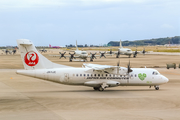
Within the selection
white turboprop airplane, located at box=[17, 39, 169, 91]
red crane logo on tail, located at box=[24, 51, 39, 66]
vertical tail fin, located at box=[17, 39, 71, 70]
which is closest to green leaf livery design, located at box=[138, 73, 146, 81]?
white turboprop airplane, located at box=[17, 39, 169, 91]

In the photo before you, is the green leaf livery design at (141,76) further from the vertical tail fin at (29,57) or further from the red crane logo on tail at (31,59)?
the red crane logo on tail at (31,59)

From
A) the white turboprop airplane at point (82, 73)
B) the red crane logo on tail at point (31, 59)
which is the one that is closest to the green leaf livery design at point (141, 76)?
the white turboprop airplane at point (82, 73)

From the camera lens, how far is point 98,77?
30125 mm

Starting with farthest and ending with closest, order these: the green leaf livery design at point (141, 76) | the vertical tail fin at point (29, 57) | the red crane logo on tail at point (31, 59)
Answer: the green leaf livery design at point (141, 76), the red crane logo on tail at point (31, 59), the vertical tail fin at point (29, 57)

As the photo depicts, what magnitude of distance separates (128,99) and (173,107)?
4645mm

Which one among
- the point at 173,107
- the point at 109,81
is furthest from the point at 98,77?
the point at 173,107

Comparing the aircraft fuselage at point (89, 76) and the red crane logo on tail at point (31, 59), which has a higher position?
the red crane logo on tail at point (31, 59)

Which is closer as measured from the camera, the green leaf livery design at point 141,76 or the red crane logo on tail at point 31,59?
the red crane logo on tail at point 31,59

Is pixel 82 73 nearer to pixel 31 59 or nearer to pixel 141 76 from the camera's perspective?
pixel 31 59

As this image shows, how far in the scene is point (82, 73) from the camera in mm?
29969

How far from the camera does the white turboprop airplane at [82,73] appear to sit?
2900 centimetres

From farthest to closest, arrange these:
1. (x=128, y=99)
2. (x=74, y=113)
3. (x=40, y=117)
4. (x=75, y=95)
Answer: (x=75, y=95), (x=128, y=99), (x=74, y=113), (x=40, y=117)

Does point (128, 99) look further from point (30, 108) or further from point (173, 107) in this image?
point (30, 108)

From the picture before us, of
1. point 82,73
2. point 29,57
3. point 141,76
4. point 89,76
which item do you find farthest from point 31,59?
point 141,76
